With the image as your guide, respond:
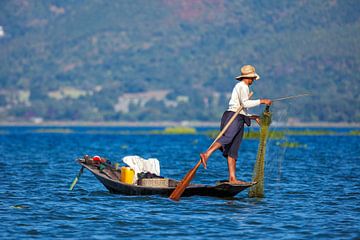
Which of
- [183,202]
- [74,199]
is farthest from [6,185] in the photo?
[183,202]

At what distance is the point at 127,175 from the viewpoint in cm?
2753

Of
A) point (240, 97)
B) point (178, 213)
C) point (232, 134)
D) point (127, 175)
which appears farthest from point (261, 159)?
point (127, 175)

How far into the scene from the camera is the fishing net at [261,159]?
2588 centimetres

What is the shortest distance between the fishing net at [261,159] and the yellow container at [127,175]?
10.7ft

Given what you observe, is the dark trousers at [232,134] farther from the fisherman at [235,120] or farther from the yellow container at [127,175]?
the yellow container at [127,175]

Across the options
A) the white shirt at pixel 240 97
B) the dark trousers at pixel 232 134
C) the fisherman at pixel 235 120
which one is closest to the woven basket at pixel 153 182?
the fisherman at pixel 235 120

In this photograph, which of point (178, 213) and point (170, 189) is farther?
point (170, 189)

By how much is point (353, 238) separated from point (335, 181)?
1443 centimetres

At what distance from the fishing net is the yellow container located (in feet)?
10.7

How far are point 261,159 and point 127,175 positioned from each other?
379 centimetres

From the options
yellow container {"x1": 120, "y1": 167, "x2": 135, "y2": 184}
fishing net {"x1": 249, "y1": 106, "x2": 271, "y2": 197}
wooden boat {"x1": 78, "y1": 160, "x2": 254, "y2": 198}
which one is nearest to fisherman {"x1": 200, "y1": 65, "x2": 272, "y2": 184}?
fishing net {"x1": 249, "y1": 106, "x2": 271, "y2": 197}

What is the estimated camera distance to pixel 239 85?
25.4m

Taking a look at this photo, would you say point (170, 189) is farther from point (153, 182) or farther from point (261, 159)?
point (261, 159)

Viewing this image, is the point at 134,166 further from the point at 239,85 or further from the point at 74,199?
the point at 239,85
